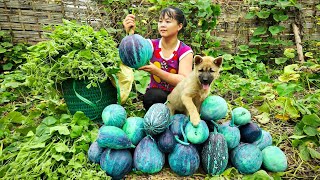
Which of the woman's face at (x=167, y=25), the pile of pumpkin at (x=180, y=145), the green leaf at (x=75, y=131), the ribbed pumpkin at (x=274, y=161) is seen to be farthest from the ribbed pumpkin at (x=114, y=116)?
the ribbed pumpkin at (x=274, y=161)

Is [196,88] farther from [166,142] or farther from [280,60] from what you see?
[280,60]

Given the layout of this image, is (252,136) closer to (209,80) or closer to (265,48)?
(209,80)

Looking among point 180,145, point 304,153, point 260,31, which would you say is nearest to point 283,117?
point 304,153

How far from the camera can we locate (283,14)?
582 centimetres

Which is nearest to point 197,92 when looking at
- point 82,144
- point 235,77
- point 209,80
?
→ point 209,80

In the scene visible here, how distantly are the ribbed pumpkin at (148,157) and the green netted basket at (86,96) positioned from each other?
78 centimetres

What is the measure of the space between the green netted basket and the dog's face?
1033 mm

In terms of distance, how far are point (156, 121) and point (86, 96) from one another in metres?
0.93

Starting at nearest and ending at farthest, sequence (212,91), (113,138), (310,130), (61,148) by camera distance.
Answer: (113,138), (61,148), (310,130), (212,91)

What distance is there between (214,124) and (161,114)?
526 millimetres

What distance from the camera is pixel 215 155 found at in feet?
7.66

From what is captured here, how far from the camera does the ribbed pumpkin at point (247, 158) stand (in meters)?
2.39

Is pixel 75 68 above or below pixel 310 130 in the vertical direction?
above

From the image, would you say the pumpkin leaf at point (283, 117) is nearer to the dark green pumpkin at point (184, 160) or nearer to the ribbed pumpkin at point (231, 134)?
the ribbed pumpkin at point (231, 134)
